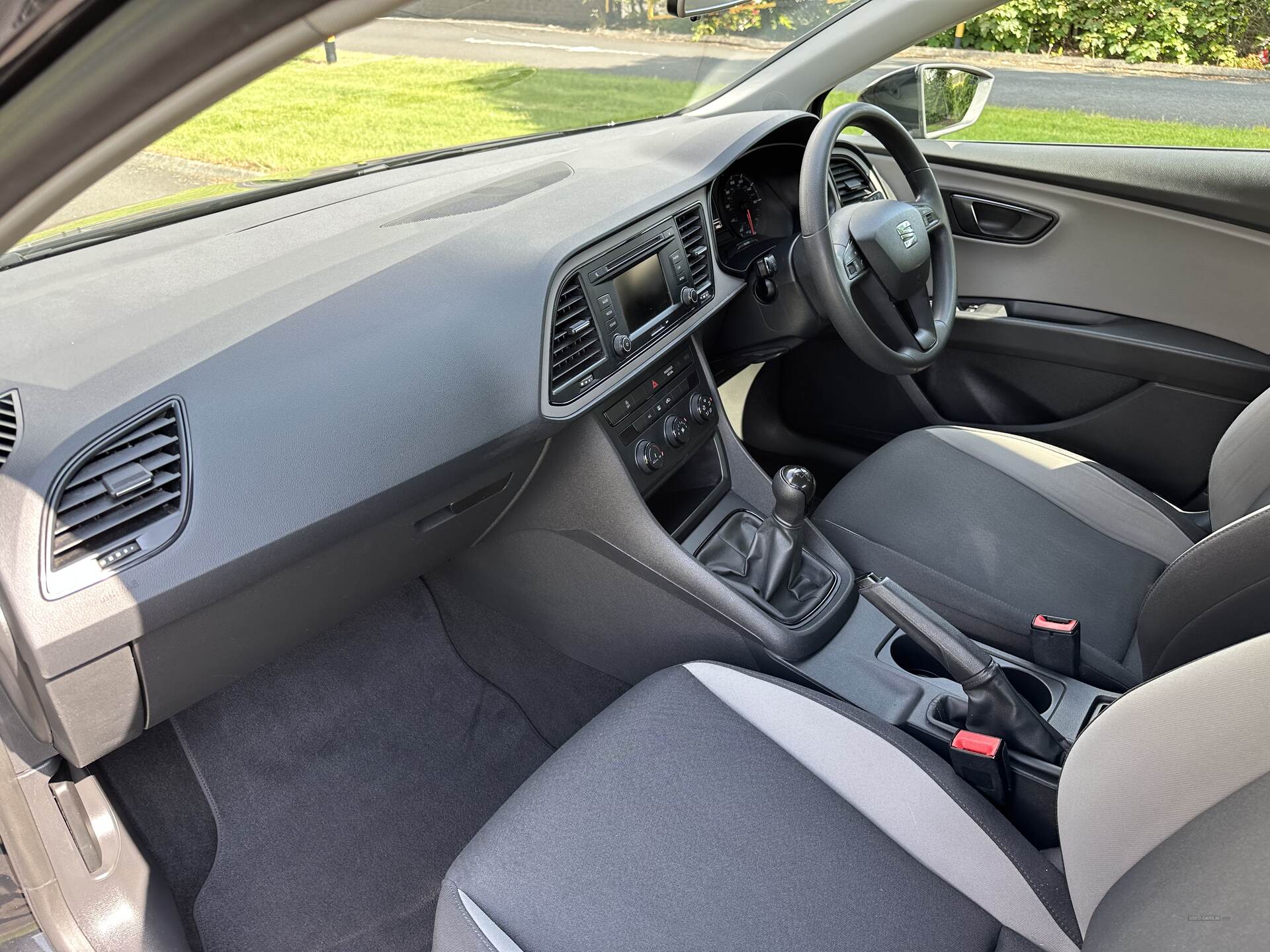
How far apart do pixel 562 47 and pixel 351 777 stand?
4.82ft

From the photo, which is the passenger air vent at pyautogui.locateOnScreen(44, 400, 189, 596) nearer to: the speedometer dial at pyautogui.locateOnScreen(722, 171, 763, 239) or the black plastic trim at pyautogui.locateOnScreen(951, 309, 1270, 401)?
the speedometer dial at pyautogui.locateOnScreen(722, 171, 763, 239)

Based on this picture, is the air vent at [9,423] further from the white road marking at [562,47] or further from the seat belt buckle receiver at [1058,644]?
the seat belt buckle receiver at [1058,644]

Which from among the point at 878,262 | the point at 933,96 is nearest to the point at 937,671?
the point at 878,262

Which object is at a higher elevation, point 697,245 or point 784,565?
point 697,245

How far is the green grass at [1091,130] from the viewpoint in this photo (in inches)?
95.3

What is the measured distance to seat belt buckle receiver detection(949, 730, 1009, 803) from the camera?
133cm

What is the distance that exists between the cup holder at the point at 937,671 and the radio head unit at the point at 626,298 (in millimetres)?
668

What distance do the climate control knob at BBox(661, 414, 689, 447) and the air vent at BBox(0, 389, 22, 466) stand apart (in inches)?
41.6

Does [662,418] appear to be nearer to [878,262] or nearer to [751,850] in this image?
[878,262]

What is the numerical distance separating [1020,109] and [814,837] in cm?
216

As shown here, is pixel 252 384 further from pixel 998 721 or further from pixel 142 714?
pixel 998 721

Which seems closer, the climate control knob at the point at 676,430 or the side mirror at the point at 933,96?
the climate control knob at the point at 676,430

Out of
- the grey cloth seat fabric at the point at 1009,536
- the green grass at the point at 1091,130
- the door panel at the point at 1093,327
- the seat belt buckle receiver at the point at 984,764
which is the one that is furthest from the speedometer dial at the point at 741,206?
the seat belt buckle receiver at the point at 984,764

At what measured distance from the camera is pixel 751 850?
1216mm
